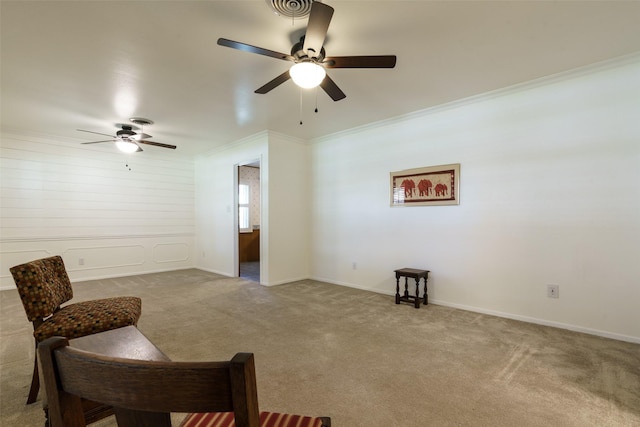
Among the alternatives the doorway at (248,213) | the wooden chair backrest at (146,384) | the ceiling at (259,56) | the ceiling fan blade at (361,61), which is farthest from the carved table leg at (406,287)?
the doorway at (248,213)

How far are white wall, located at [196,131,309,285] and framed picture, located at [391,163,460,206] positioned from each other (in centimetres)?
186

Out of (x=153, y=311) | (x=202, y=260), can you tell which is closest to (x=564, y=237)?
(x=153, y=311)

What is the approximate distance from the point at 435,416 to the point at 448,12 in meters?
2.66

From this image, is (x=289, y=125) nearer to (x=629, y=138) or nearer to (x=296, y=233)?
(x=296, y=233)

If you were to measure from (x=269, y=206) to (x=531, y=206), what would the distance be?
3.60 m

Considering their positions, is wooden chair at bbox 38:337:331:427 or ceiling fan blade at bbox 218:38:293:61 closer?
wooden chair at bbox 38:337:331:427

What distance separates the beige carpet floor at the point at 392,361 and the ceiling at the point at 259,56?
2584mm

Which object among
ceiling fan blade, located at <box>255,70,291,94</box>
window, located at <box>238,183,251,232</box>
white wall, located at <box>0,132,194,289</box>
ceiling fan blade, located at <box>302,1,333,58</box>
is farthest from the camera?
window, located at <box>238,183,251,232</box>

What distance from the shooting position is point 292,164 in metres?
5.35

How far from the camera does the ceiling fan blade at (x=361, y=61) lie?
6.84 ft

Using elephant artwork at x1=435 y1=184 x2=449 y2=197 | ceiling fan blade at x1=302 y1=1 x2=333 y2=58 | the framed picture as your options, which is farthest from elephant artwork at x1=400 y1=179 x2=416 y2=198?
ceiling fan blade at x1=302 y1=1 x2=333 y2=58

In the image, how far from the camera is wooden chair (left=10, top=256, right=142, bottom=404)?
1.84m

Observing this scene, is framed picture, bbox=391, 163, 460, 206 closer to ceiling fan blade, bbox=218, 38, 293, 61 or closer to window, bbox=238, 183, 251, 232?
ceiling fan blade, bbox=218, 38, 293, 61

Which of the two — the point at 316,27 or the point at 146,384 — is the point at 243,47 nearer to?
the point at 316,27
